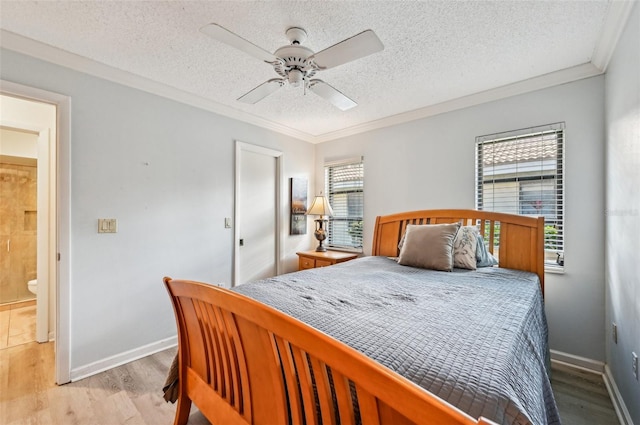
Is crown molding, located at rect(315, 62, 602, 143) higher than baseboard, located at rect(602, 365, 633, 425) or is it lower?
higher

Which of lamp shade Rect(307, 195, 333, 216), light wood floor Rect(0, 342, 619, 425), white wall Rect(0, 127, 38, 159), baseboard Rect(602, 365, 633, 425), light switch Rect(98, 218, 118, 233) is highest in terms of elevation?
white wall Rect(0, 127, 38, 159)

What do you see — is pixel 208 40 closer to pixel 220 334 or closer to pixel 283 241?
pixel 220 334

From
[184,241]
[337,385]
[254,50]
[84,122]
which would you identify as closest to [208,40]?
[254,50]

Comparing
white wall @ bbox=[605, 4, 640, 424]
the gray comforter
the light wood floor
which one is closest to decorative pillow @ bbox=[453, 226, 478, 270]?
the gray comforter

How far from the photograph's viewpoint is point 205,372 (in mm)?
1395

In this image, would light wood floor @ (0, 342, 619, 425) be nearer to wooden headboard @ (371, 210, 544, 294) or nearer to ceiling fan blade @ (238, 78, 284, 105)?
wooden headboard @ (371, 210, 544, 294)

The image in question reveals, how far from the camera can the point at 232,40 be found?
61.2 inches

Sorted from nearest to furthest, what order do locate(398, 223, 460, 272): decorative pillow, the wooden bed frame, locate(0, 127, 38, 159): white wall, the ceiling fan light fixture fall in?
the wooden bed frame
the ceiling fan light fixture
locate(398, 223, 460, 272): decorative pillow
locate(0, 127, 38, 159): white wall

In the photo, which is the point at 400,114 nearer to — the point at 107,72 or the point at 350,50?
the point at 350,50

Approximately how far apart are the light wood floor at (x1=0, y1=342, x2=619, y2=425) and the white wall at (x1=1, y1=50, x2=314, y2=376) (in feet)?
0.76

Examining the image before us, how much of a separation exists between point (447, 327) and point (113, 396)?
2238mm

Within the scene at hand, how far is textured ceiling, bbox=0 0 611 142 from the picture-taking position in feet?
5.41

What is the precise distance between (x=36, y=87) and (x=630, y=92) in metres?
3.79

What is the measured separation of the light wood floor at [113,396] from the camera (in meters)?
1.73
